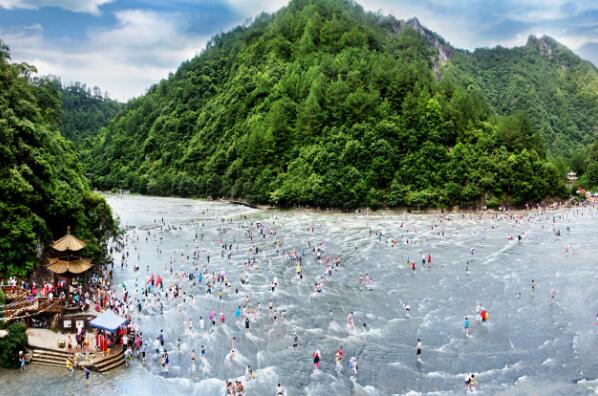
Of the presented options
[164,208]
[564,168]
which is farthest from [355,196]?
[564,168]

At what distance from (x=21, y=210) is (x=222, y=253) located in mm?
29239

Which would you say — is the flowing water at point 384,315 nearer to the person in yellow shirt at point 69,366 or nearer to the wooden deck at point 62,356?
the person in yellow shirt at point 69,366

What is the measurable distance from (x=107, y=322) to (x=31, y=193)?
50.7ft

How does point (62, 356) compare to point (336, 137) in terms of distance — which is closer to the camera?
point (62, 356)

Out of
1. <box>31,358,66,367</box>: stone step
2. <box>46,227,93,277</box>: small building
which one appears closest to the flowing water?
<box>31,358,66,367</box>: stone step

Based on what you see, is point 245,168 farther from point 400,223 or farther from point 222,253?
point 222,253

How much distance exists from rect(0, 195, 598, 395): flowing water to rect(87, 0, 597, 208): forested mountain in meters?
25.2

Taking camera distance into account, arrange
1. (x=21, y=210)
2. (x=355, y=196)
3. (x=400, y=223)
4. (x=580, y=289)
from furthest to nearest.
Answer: (x=355, y=196) < (x=400, y=223) < (x=580, y=289) < (x=21, y=210)

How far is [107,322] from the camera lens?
34812mm

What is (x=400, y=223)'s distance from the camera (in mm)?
91250

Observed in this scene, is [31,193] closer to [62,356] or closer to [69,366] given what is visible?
[62,356]

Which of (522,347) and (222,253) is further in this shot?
(222,253)

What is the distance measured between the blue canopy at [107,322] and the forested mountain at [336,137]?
7603 cm

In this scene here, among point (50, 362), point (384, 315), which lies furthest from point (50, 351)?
point (384, 315)
